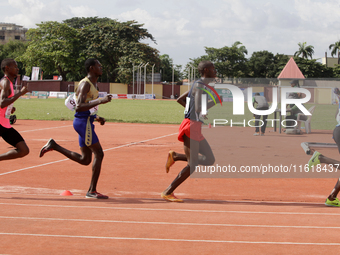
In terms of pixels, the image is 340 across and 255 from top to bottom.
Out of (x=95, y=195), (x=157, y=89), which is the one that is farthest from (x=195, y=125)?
(x=157, y=89)

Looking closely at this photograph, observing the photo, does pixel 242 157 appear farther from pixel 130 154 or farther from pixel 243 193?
pixel 243 193

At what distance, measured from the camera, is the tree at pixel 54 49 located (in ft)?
228

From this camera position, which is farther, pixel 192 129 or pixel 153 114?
pixel 153 114

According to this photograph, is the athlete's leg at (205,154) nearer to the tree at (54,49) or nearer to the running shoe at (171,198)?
the running shoe at (171,198)

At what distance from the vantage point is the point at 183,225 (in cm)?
446

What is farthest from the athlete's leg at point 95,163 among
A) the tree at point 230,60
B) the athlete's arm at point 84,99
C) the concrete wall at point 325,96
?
the tree at point 230,60

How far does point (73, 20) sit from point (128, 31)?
1906cm

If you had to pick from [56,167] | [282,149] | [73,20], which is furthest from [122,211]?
[73,20]

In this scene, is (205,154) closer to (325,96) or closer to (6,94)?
(6,94)

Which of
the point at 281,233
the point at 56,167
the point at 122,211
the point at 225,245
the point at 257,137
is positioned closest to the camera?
the point at 225,245

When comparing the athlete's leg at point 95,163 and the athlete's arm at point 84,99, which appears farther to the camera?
the athlete's leg at point 95,163

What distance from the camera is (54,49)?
7012 cm

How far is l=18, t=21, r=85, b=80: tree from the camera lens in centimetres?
6944

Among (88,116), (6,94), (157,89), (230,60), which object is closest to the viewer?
(88,116)
